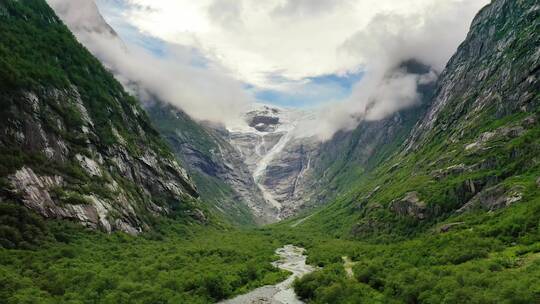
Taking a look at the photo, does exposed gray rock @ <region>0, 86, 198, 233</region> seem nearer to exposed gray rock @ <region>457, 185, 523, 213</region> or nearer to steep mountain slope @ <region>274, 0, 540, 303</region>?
steep mountain slope @ <region>274, 0, 540, 303</region>

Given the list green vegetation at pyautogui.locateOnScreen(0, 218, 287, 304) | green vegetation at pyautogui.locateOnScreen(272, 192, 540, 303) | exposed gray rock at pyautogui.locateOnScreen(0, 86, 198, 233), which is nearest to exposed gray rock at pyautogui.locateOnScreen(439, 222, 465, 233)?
green vegetation at pyautogui.locateOnScreen(272, 192, 540, 303)

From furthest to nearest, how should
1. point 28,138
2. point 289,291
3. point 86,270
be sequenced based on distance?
point 28,138, point 289,291, point 86,270

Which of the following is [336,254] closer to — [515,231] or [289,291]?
[289,291]

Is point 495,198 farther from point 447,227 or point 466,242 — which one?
point 466,242

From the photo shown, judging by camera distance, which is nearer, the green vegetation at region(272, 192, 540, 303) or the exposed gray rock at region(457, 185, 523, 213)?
the green vegetation at region(272, 192, 540, 303)

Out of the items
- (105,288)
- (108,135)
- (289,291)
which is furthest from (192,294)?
(108,135)

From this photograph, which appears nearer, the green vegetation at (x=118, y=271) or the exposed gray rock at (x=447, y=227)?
the green vegetation at (x=118, y=271)

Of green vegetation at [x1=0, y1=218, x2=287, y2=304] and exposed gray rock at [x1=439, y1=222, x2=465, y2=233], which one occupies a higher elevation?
exposed gray rock at [x1=439, y1=222, x2=465, y2=233]

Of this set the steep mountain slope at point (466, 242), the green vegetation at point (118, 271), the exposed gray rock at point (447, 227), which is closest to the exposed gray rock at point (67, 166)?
the green vegetation at point (118, 271)

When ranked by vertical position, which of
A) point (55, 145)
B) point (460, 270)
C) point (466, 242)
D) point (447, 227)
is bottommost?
point (460, 270)

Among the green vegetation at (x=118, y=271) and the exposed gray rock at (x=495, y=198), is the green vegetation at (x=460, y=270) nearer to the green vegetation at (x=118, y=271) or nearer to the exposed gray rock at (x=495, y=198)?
the exposed gray rock at (x=495, y=198)

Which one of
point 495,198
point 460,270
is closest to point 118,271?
point 460,270
